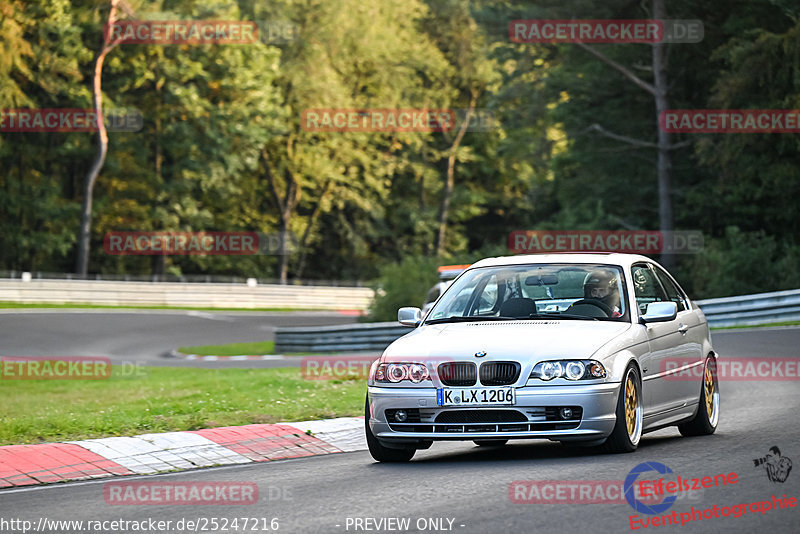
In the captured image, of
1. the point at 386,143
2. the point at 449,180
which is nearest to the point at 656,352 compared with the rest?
the point at 386,143

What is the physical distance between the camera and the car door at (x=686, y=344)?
10656 mm

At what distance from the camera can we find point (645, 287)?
11.0 m

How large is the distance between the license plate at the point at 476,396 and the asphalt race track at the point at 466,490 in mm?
463

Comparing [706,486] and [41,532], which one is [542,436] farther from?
[41,532]

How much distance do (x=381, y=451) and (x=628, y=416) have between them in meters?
1.88

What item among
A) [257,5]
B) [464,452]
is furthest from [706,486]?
[257,5]

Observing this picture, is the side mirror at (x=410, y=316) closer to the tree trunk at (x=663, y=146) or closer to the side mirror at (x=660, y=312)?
the side mirror at (x=660, y=312)

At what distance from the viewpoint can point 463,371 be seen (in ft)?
30.1

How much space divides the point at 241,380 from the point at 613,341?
11104 mm

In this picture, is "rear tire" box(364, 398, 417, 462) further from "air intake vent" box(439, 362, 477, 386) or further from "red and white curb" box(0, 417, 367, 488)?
"red and white curb" box(0, 417, 367, 488)

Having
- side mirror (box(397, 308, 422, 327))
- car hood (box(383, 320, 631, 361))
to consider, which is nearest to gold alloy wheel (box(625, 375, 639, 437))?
car hood (box(383, 320, 631, 361))

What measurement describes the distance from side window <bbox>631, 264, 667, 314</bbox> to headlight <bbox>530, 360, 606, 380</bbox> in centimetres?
153

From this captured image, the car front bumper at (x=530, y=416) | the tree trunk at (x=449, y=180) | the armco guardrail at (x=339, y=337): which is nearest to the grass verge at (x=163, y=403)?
the car front bumper at (x=530, y=416)

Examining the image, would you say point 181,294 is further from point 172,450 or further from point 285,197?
point 172,450
